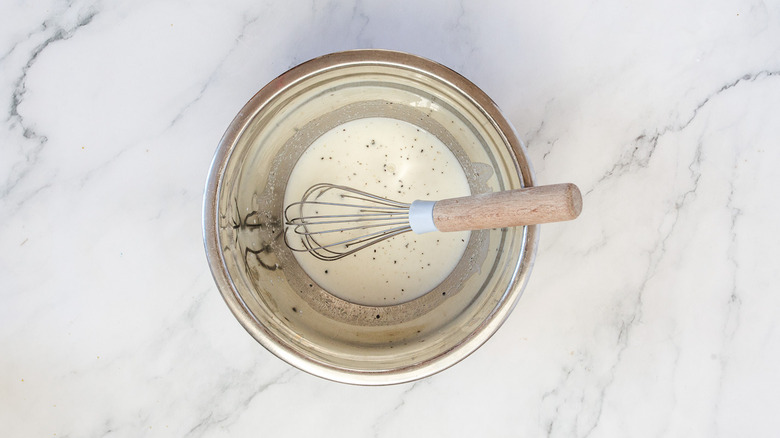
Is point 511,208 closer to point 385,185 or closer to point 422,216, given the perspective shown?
point 422,216

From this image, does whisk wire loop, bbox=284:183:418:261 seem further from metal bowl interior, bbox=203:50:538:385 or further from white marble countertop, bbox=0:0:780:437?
white marble countertop, bbox=0:0:780:437

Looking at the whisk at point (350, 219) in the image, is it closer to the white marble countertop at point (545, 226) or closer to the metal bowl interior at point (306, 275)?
the metal bowl interior at point (306, 275)

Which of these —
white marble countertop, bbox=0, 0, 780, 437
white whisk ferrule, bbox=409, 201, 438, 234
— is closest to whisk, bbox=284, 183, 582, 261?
white whisk ferrule, bbox=409, 201, 438, 234

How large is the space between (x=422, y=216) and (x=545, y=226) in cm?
22

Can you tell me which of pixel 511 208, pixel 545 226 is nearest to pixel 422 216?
pixel 511 208

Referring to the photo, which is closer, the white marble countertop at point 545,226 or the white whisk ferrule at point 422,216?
the white whisk ferrule at point 422,216

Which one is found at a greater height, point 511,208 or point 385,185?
point 385,185

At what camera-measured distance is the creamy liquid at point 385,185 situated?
2.27 feet

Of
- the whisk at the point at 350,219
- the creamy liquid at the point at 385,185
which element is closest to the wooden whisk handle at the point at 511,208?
the whisk at the point at 350,219

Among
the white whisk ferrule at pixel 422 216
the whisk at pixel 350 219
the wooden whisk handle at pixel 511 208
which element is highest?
the whisk at pixel 350 219

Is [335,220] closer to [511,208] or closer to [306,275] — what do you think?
[306,275]

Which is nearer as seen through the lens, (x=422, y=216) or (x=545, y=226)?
(x=422, y=216)

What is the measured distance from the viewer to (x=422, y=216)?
583 millimetres

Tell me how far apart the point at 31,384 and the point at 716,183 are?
3.03 ft
